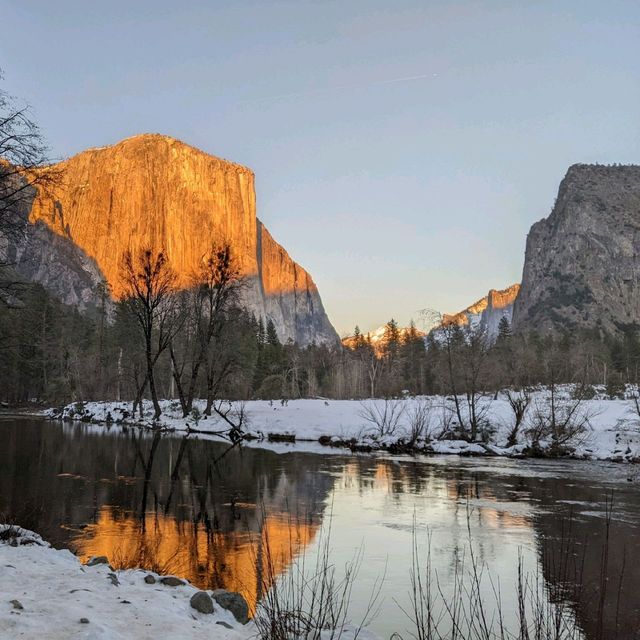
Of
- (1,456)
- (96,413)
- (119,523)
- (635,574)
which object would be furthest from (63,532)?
(96,413)

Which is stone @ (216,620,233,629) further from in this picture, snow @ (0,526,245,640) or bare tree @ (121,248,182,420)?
bare tree @ (121,248,182,420)

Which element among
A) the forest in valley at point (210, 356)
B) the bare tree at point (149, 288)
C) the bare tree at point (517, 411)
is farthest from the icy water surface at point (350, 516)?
the bare tree at point (149, 288)

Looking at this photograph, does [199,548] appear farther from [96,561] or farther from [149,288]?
[149,288]

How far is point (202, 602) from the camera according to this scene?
250 inches

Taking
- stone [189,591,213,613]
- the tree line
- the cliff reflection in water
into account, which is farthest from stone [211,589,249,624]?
the tree line

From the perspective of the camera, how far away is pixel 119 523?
11531mm

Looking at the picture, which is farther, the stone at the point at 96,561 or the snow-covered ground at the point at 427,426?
the snow-covered ground at the point at 427,426

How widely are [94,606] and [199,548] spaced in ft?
14.0

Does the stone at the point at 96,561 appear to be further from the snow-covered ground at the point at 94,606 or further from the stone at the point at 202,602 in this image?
the stone at the point at 202,602

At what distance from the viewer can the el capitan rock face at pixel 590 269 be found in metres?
A: 169

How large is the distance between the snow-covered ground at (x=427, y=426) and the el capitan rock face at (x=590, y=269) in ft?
450

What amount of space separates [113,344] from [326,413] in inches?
1713

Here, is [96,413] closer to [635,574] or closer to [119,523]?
[119,523]

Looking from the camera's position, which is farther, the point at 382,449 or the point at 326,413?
the point at 326,413
